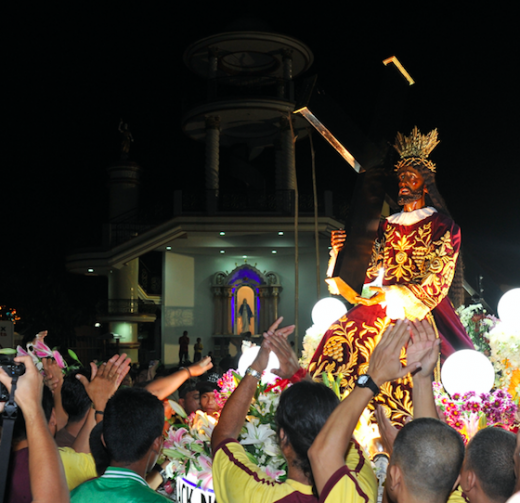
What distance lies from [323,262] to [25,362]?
774 inches

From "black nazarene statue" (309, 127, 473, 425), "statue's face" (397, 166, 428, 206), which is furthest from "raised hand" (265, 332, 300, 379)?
"statue's face" (397, 166, 428, 206)

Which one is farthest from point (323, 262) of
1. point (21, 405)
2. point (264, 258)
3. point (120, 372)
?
point (21, 405)

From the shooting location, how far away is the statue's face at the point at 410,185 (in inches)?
217

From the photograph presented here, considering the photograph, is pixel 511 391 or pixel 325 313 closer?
pixel 511 391

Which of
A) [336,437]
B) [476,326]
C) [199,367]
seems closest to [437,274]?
[476,326]

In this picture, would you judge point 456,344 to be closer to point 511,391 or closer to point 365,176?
point 511,391

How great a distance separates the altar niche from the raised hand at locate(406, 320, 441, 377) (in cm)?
1869

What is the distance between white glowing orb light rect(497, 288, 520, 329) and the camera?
5.29m

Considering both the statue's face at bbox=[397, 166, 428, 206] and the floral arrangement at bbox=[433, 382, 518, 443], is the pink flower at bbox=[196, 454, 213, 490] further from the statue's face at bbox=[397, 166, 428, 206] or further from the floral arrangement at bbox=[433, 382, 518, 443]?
the statue's face at bbox=[397, 166, 428, 206]

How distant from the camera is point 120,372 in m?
3.18

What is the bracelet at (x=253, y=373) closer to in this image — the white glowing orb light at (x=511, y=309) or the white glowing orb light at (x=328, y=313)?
the white glowing orb light at (x=328, y=313)

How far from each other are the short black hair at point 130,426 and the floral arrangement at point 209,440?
27.5 inches

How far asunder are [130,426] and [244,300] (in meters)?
19.4

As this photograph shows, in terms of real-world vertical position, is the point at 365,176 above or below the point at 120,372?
above
